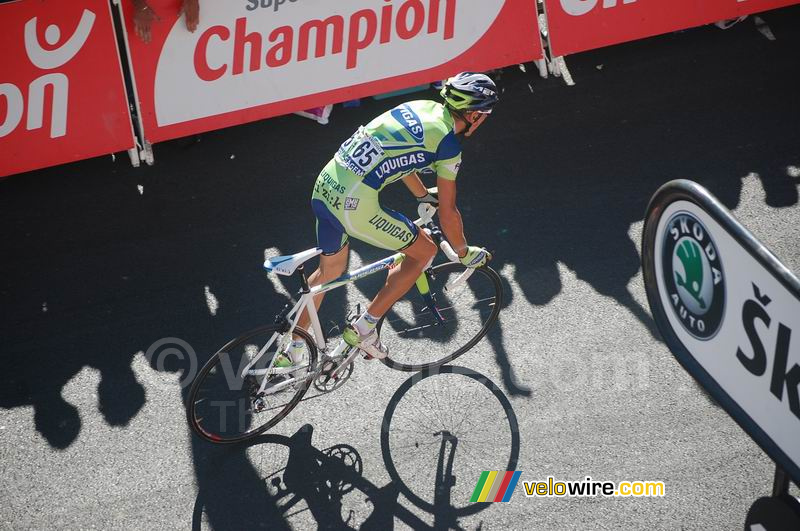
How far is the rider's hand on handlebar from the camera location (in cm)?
479

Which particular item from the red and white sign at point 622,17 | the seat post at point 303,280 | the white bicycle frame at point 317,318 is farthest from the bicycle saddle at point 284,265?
the red and white sign at point 622,17

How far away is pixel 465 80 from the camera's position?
14.9ft

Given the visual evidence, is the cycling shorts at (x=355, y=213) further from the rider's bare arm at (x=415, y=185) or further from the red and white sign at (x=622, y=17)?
the red and white sign at (x=622, y=17)

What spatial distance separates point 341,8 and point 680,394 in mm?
4643

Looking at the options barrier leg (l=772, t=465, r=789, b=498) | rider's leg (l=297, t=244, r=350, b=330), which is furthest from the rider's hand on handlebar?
barrier leg (l=772, t=465, r=789, b=498)

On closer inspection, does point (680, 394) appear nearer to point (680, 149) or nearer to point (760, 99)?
point (680, 149)

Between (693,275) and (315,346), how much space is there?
123 inches

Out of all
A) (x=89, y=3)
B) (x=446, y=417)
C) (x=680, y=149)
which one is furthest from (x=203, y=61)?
(x=680, y=149)

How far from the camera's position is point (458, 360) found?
5414 mm

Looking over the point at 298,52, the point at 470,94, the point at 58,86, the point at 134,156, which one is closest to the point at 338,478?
the point at 470,94

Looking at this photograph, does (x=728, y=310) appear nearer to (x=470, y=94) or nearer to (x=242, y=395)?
(x=470, y=94)

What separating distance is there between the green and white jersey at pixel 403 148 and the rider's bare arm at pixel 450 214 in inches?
2.3

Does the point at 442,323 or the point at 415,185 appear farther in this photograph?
the point at 442,323

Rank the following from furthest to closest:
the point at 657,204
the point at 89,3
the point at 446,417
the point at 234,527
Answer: the point at 89,3 < the point at 446,417 < the point at 234,527 < the point at 657,204
